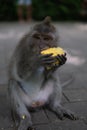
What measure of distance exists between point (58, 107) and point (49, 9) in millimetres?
7918

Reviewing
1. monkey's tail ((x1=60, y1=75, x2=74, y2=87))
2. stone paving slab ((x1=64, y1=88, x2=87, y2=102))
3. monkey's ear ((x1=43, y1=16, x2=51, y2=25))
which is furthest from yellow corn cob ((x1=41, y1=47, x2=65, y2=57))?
monkey's tail ((x1=60, y1=75, x2=74, y2=87))

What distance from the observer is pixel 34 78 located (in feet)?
14.6

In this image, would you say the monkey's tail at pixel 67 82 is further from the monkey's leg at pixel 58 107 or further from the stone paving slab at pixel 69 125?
the stone paving slab at pixel 69 125

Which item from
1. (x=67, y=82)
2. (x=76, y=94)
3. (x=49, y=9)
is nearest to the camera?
(x=76, y=94)

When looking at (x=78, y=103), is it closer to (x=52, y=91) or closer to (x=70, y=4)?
(x=52, y=91)

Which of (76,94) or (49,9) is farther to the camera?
(49,9)

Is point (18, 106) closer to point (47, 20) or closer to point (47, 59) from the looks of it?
point (47, 59)

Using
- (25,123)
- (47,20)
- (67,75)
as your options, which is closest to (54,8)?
(67,75)

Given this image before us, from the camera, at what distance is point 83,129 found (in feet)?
13.3

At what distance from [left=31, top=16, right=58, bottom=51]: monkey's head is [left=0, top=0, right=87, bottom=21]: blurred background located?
25.9ft

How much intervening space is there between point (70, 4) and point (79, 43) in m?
Result: 3.53

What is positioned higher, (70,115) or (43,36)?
(43,36)

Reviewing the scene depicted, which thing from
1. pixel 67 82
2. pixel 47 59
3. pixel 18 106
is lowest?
pixel 67 82

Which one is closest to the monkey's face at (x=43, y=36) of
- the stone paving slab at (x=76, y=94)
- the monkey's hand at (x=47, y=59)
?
the monkey's hand at (x=47, y=59)
